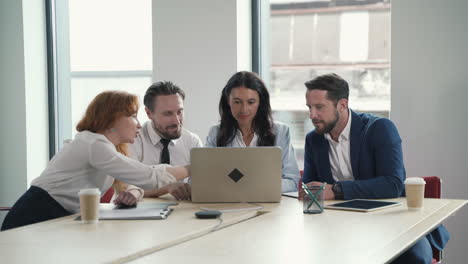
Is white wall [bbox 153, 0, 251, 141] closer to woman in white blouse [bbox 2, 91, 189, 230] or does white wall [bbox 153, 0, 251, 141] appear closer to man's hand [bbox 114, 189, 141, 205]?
woman in white blouse [bbox 2, 91, 189, 230]

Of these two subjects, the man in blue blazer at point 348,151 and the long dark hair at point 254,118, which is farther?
the long dark hair at point 254,118

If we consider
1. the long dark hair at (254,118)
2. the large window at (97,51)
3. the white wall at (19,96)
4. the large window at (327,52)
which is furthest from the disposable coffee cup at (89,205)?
the white wall at (19,96)

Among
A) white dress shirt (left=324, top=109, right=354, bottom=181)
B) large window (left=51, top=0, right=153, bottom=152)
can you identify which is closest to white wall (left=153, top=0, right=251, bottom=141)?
large window (left=51, top=0, right=153, bottom=152)

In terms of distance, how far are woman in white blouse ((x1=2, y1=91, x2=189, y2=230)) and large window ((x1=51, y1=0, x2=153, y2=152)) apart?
230 centimetres

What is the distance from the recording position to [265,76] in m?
5.12

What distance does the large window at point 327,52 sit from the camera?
185 inches

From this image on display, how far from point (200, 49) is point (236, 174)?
216cm

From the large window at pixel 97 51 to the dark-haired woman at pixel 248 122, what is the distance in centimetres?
175

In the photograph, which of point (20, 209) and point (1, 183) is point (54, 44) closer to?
point (1, 183)

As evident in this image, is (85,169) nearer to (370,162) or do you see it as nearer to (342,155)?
(342,155)

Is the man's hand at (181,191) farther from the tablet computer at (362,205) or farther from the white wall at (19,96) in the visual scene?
the white wall at (19,96)

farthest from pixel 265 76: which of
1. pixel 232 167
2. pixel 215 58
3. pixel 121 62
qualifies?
pixel 232 167

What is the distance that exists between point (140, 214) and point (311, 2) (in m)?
2.82

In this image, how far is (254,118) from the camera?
3859mm
